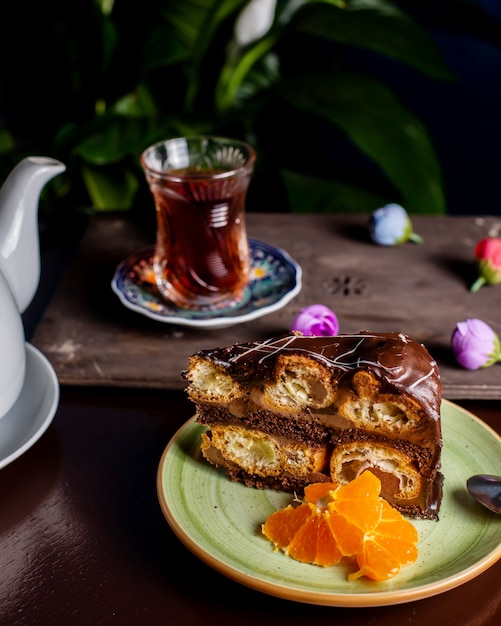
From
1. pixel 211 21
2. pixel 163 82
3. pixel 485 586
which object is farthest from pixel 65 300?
pixel 163 82

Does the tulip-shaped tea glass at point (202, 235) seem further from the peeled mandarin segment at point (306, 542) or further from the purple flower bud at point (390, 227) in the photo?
the peeled mandarin segment at point (306, 542)

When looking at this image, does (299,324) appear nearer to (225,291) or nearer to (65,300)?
(225,291)

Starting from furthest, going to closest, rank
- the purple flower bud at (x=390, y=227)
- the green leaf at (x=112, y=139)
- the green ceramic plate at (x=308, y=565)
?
the green leaf at (x=112, y=139)
the purple flower bud at (x=390, y=227)
the green ceramic plate at (x=308, y=565)

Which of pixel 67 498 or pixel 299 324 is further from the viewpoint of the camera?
pixel 299 324

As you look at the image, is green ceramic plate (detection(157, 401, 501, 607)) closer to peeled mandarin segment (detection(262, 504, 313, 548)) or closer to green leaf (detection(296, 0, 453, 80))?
peeled mandarin segment (detection(262, 504, 313, 548))

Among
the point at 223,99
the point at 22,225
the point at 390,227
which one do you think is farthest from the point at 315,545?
the point at 223,99

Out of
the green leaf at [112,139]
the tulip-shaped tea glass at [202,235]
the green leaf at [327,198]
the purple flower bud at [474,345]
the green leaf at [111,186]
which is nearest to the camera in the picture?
the purple flower bud at [474,345]

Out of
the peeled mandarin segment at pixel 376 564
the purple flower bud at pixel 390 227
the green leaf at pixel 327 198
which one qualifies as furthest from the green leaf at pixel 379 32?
the peeled mandarin segment at pixel 376 564
